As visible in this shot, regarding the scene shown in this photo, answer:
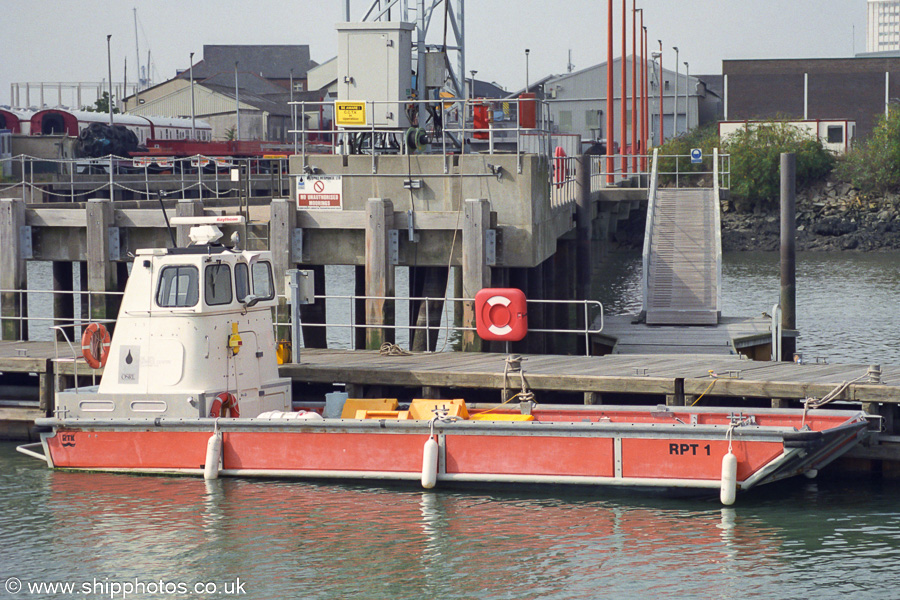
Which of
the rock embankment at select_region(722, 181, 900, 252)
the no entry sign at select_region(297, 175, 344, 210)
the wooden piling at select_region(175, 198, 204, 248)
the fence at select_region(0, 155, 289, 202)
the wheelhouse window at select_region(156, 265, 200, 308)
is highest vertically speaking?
the fence at select_region(0, 155, 289, 202)

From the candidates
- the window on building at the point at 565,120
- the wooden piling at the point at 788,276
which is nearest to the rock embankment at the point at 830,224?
the window on building at the point at 565,120

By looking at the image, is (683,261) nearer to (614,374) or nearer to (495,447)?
(614,374)

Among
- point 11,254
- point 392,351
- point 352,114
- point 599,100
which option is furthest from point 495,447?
point 599,100

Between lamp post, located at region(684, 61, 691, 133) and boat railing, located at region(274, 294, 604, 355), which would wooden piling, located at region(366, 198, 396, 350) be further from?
lamp post, located at region(684, 61, 691, 133)

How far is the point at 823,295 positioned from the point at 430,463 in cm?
2667

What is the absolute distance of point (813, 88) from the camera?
7575cm

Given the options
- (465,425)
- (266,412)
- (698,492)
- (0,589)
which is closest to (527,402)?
(465,425)

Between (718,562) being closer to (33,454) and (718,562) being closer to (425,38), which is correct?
(33,454)

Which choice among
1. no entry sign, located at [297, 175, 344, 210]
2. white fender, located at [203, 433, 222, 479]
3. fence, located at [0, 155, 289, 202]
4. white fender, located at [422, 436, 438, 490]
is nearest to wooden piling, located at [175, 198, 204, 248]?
no entry sign, located at [297, 175, 344, 210]

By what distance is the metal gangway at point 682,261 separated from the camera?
23.9 meters

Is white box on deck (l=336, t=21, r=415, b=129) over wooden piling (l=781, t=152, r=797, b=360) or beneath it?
over

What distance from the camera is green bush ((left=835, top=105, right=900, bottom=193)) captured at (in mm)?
55625

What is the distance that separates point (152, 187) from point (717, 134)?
34.5 m

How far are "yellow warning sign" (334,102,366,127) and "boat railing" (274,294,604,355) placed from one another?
3.24 m
